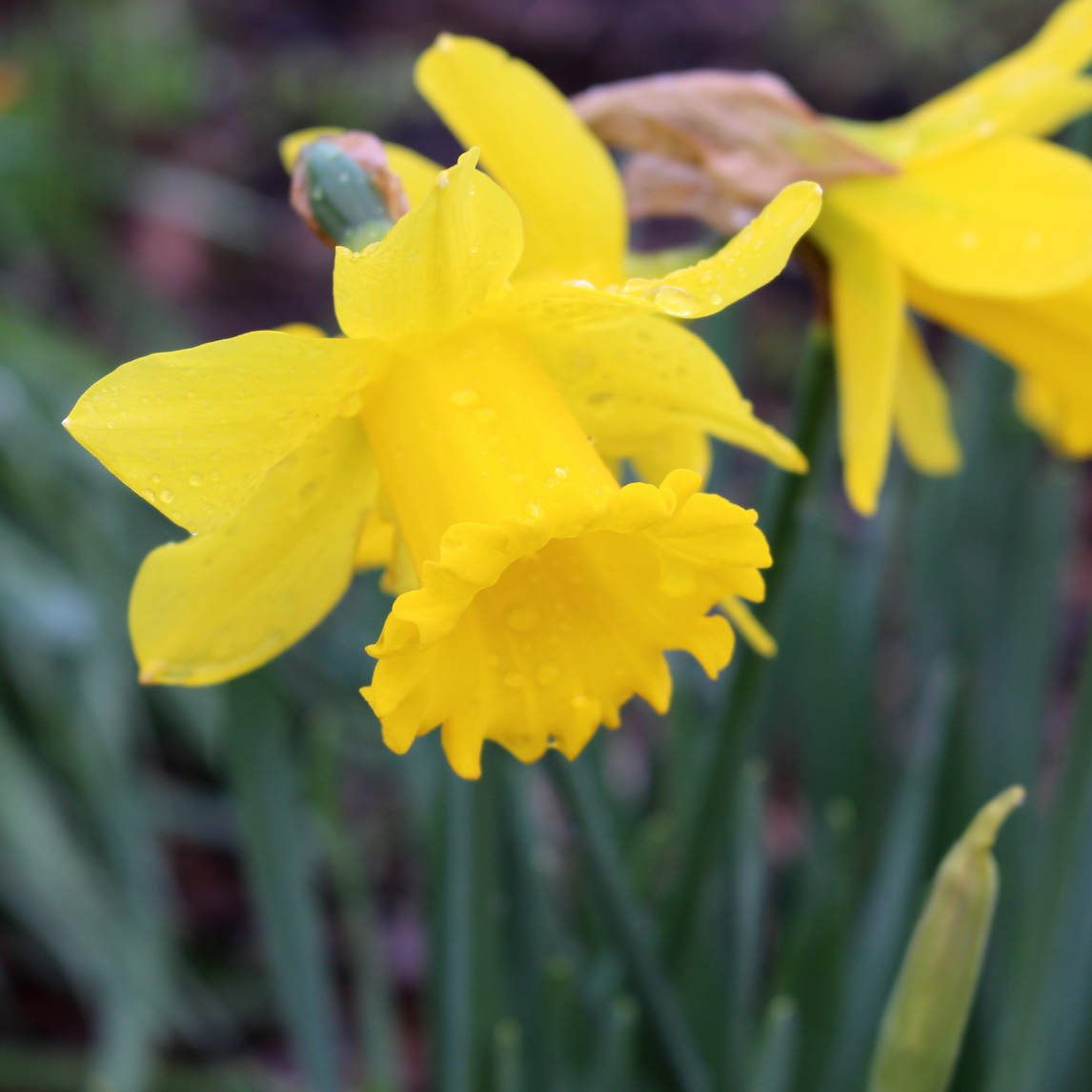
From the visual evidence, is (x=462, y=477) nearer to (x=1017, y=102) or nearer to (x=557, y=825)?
(x=1017, y=102)

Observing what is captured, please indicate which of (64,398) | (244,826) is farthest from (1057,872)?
(64,398)

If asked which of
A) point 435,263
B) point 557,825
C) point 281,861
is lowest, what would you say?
point 557,825

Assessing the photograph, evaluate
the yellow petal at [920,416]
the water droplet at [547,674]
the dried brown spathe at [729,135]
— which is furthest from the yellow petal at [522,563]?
the yellow petal at [920,416]

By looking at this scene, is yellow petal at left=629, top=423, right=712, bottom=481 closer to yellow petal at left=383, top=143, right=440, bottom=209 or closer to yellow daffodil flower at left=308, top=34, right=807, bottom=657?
yellow daffodil flower at left=308, top=34, right=807, bottom=657

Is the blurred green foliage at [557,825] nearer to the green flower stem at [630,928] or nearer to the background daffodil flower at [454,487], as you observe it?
the green flower stem at [630,928]

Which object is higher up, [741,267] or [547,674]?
[741,267]

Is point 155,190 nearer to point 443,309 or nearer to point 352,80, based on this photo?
point 352,80

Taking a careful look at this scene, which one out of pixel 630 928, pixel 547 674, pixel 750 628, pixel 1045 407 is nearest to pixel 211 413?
pixel 547 674
